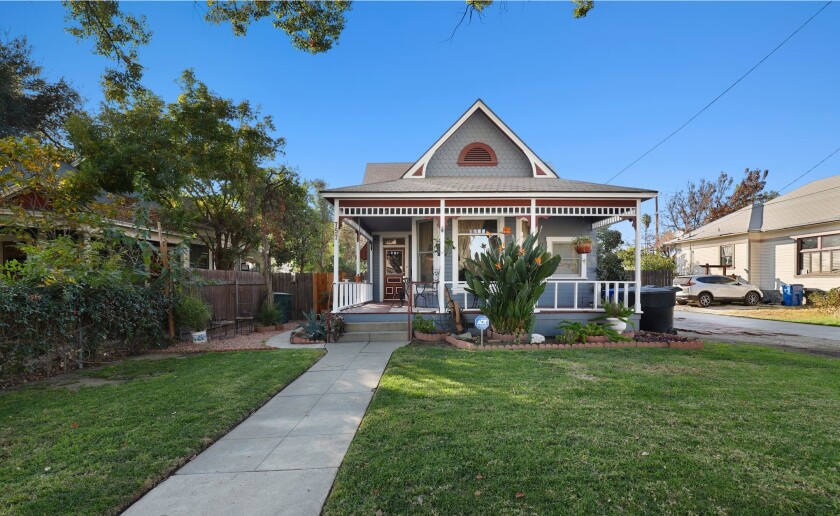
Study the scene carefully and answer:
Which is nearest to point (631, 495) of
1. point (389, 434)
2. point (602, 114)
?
point (389, 434)

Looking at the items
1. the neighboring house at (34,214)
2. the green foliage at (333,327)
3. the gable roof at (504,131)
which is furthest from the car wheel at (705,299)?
the neighboring house at (34,214)

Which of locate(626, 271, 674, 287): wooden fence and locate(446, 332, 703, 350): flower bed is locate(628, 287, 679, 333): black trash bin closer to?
locate(446, 332, 703, 350): flower bed

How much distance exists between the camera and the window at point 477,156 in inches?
513

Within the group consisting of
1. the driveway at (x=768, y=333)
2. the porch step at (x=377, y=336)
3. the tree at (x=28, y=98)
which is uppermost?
the tree at (x=28, y=98)

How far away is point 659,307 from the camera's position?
9.72 metres

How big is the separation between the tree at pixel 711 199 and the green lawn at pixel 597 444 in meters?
35.8

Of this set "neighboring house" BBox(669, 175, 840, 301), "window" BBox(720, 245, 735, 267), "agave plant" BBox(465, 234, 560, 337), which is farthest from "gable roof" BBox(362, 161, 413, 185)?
"window" BBox(720, 245, 735, 267)

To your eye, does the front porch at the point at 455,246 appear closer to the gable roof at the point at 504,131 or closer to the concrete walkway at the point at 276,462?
the gable roof at the point at 504,131

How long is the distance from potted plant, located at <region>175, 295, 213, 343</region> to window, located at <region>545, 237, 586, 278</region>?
9455 millimetres

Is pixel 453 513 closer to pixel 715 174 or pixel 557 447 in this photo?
pixel 557 447

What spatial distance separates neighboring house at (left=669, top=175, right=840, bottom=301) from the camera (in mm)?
17125

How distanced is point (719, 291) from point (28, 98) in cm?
3219

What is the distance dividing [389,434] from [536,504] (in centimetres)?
148

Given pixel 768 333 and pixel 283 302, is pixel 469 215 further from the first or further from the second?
pixel 768 333
